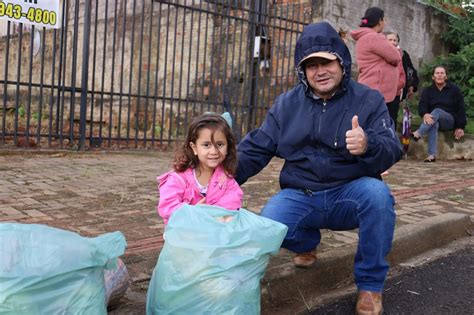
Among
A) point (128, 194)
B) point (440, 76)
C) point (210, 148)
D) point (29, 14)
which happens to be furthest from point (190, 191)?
point (440, 76)

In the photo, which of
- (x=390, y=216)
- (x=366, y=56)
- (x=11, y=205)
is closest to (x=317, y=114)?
(x=390, y=216)

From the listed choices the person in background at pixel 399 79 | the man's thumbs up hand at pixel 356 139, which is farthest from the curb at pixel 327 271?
the person in background at pixel 399 79

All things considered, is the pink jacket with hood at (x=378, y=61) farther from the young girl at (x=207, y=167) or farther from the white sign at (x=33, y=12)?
the young girl at (x=207, y=167)

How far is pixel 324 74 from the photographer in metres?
2.61

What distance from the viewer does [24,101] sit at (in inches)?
516

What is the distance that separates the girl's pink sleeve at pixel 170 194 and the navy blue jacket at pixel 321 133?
39 cm

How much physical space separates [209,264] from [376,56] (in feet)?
15.5

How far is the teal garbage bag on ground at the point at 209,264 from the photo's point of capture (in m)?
1.94

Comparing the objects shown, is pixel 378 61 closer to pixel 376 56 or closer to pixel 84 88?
pixel 376 56

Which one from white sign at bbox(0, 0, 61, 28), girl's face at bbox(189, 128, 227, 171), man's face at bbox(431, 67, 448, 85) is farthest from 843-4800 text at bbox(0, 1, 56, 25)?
man's face at bbox(431, 67, 448, 85)

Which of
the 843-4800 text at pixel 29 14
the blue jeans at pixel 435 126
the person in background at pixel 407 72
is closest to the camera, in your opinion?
the 843-4800 text at pixel 29 14

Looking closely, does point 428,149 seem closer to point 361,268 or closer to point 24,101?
point 361,268

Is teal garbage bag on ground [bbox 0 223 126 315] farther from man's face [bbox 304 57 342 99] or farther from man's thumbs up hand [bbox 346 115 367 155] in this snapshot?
man's face [bbox 304 57 342 99]

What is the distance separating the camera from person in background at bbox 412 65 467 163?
320 inches
